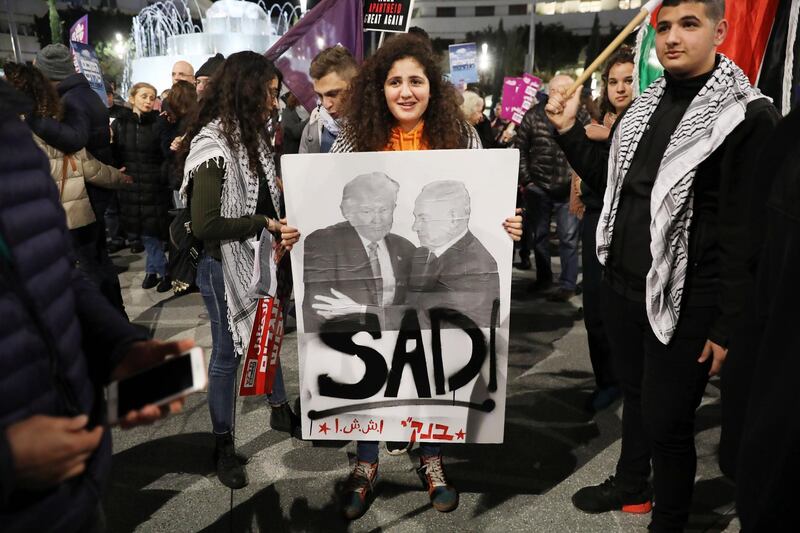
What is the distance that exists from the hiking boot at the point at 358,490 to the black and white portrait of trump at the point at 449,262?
0.80m

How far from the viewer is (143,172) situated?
6.34 m

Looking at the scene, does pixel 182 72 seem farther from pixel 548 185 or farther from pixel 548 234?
pixel 548 234

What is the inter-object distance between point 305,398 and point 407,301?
0.62 metres

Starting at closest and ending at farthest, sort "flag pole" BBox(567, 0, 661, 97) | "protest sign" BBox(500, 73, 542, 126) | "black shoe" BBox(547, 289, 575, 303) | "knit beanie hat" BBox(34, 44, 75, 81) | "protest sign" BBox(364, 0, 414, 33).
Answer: "flag pole" BBox(567, 0, 661, 97), "knit beanie hat" BBox(34, 44, 75, 81), "protest sign" BBox(364, 0, 414, 33), "black shoe" BBox(547, 289, 575, 303), "protest sign" BBox(500, 73, 542, 126)

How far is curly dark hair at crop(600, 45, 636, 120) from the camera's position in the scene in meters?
3.81

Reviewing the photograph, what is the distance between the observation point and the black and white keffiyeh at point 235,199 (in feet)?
8.56

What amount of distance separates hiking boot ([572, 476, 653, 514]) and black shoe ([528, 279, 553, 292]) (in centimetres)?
375

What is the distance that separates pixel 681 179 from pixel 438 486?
169cm

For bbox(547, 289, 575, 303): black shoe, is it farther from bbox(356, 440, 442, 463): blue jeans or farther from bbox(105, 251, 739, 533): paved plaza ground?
bbox(356, 440, 442, 463): blue jeans

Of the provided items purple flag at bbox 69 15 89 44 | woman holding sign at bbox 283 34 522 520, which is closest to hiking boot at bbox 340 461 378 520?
woman holding sign at bbox 283 34 522 520

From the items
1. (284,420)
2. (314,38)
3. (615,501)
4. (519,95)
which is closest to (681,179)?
(615,501)

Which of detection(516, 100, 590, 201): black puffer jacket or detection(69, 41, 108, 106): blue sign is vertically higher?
detection(69, 41, 108, 106): blue sign

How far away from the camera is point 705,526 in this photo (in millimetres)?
2576

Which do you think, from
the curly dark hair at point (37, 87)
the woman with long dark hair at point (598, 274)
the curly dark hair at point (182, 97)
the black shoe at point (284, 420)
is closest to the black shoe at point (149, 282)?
the curly dark hair at point (182, 97)
